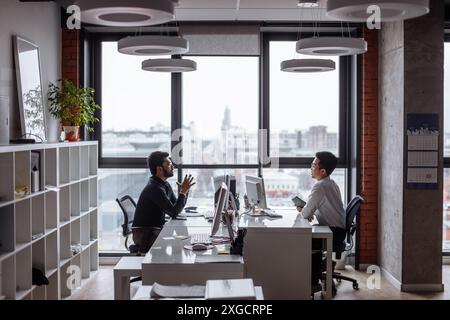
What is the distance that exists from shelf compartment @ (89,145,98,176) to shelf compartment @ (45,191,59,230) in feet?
4.99

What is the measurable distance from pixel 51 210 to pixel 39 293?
807 mm

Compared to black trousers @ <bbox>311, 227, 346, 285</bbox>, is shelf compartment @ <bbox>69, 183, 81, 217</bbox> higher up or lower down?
higher up

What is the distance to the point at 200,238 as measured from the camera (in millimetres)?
4852

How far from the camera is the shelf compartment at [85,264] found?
6.91m

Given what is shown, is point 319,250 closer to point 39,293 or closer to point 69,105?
point 39,293

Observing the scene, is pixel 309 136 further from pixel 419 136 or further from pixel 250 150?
pixel 419 136

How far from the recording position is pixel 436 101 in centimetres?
636

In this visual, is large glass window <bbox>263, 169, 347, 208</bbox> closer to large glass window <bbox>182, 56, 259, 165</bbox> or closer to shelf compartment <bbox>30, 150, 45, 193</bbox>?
large glass window <bbox>182, 56, 259, 165</bbox>

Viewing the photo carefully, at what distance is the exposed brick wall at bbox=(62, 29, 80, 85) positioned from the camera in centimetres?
754

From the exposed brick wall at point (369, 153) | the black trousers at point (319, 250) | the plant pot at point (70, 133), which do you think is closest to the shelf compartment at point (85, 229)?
the plant pot at point (70, 133)

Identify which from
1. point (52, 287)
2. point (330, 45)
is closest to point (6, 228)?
point (52, 287)

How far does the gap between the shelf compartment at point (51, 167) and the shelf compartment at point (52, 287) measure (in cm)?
91

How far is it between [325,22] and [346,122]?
1.37m

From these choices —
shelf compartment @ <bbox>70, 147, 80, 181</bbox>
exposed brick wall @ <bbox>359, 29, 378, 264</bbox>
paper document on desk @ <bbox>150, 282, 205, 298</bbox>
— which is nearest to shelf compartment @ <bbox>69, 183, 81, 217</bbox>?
shelf compartment @ <bbox>70, 147, 80, 181</bbox>
